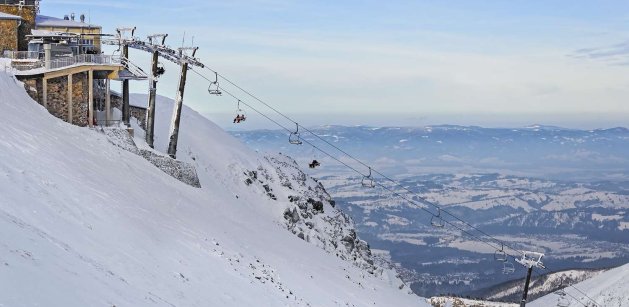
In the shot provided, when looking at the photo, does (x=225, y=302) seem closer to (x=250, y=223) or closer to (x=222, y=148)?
(x=250, y=223)

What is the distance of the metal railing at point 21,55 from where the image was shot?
46.2 m

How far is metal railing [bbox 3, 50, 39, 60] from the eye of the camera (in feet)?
152

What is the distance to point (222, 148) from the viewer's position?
60219 millimetres

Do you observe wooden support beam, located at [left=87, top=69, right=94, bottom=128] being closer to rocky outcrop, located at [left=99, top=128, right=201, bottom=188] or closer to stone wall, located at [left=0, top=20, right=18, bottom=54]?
rocky outcrop, located at [left=99, top=128, right=201, bottom=188]

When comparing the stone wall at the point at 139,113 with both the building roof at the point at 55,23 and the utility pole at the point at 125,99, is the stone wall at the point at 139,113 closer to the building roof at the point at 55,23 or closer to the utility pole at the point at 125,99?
the utility pole at the point at 125,99

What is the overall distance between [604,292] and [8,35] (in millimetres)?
116776

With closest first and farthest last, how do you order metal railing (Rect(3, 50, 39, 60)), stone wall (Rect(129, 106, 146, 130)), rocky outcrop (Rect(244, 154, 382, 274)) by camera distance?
metal railing (Rect(3, 50, 39, 60)) → stone wall (Rect(129, 106, 146, 130)) → rocky outcrop (Rect(244, 154, 382, 274))

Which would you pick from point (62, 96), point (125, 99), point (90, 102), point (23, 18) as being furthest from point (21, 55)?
point (90, 102)

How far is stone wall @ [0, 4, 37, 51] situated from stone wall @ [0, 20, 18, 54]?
265 cm

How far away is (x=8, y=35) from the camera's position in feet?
167

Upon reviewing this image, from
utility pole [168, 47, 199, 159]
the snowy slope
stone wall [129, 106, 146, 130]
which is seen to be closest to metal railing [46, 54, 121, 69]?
utility pole [168, 47, 199, 159]

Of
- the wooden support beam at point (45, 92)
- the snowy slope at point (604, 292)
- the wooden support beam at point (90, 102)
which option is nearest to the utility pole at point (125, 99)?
the wooden support beam at point (90, 102)

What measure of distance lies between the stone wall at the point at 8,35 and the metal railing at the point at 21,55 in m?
2.35

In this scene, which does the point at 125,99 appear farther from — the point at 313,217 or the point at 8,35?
the point at 313,217
